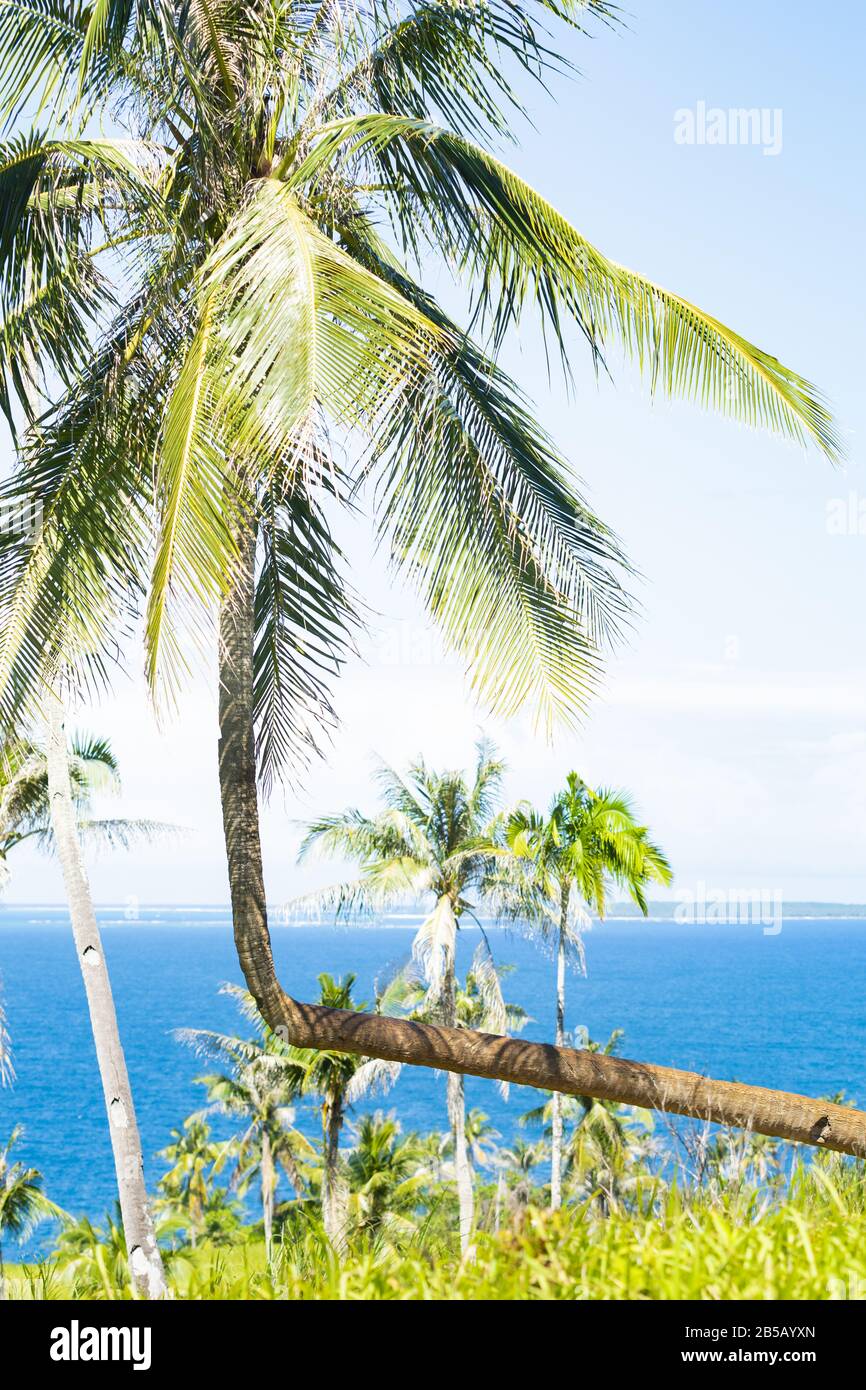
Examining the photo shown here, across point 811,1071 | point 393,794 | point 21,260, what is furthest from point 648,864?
point 811,1071

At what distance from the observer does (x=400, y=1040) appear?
5434 mm

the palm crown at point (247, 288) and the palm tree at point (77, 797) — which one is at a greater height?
the palm crown at point (247, 288)

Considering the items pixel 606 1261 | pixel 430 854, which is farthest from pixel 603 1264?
pixel 430 854

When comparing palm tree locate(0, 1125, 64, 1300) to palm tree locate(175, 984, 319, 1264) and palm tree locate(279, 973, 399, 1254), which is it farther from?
palm tree locate(279, 973, 399, 1254)

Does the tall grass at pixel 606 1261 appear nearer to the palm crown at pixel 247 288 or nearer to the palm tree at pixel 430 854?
the palm crown at pixel 247 288

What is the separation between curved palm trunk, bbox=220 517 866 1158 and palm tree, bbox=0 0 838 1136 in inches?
0.8

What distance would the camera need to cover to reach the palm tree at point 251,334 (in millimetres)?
5352

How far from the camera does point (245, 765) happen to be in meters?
5.61

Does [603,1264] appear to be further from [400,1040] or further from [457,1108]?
[457,1108]

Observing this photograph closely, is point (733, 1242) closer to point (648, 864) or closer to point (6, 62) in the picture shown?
point (6, 62)

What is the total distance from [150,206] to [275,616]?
240cm

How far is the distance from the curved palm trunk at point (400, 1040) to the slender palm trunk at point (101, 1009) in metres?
7.09

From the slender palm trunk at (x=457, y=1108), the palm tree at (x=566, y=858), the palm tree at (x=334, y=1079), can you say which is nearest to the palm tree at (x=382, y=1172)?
the slender palm trunk at (x=457, y=1108)

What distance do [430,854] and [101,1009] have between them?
1720 cm
